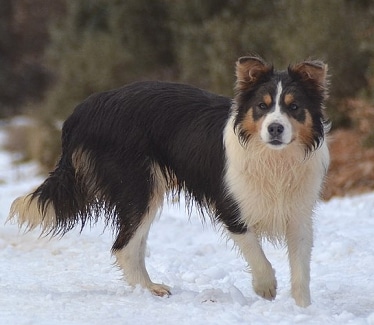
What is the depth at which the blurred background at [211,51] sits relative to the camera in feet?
45.8

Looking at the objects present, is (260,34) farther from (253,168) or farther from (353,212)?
(253,168)

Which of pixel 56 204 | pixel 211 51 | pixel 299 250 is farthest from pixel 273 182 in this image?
pixel 211 51

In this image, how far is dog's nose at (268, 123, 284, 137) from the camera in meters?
5.90

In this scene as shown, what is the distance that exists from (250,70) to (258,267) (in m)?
1.40

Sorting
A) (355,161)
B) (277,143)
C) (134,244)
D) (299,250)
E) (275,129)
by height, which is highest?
(275,129)

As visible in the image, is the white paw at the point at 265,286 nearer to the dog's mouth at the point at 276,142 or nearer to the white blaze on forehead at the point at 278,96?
the dog's mouth at the point at 276,142

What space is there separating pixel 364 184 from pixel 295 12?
386cm

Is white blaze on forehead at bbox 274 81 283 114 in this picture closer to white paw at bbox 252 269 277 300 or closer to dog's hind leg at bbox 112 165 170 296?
white paw at bbox 252 269 277 300

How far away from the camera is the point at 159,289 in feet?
21.4

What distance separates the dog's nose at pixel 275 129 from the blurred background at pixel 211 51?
7207 millimetres

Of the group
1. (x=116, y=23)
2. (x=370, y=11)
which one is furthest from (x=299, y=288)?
(x=116, y=23)

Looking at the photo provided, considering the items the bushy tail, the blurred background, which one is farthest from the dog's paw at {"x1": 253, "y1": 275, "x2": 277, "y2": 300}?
the blurred background

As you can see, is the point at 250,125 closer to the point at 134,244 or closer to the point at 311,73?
the point at 311,73

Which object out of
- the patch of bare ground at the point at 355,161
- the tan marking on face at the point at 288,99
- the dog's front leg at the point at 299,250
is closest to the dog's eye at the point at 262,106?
the tan marking on face at the point at 288,99
